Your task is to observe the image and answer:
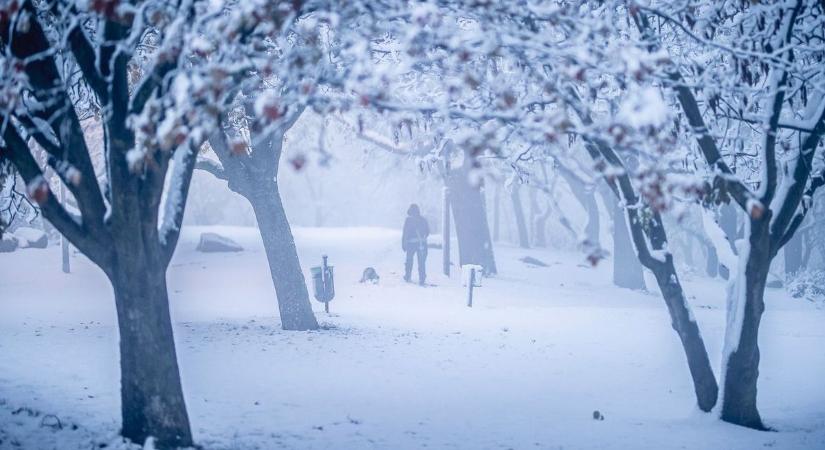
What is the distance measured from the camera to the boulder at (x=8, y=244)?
2699 cm

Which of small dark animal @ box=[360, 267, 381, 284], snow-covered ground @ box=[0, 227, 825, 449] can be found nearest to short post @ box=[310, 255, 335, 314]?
snow-covered ground @ box=[0, 227, 825, 449]

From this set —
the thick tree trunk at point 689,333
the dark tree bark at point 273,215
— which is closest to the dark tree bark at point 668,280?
the thick tree trunk at point 689,333

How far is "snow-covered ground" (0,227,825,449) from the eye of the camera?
23.1ft

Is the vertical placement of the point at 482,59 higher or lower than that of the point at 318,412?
higher

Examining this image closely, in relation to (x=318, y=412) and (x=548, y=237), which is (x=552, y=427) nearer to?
(x=318, y=412)

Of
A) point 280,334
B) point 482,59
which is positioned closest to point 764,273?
point 482,59

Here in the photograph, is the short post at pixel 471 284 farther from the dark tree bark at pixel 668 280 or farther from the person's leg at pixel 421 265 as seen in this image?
the dark tree bark at pixel 668 280

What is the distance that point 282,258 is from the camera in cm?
1252

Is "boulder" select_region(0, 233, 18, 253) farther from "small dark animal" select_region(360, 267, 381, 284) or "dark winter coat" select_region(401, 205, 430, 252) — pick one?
"dark winter coat" select_region(401, 205, 430, 252)

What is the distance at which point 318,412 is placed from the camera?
7781 mm

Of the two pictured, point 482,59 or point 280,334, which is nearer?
point 482,59

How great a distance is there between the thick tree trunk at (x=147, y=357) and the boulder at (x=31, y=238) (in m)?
25.9

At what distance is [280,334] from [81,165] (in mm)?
6899

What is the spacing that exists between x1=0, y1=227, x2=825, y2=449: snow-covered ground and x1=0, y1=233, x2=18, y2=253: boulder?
804 cm
